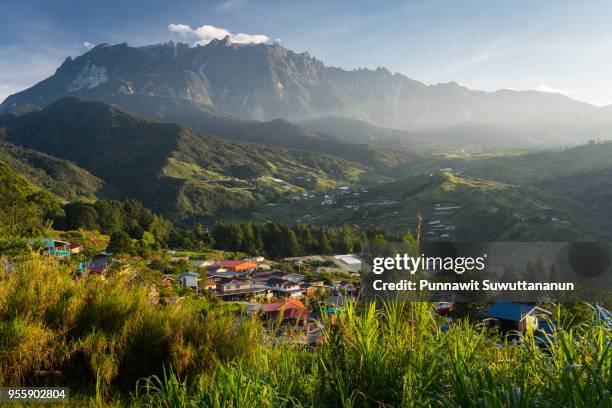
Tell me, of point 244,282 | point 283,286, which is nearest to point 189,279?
point 244,282

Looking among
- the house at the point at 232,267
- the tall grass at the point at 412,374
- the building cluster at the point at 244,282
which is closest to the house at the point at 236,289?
the building cluster at the point at 244,282

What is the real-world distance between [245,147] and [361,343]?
201 metres

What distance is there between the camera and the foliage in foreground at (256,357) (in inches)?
86.9

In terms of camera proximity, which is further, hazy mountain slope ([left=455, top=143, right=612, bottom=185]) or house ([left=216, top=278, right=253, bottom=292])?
hazy mountain slope ([left=455, top=143, right=612, bottom=185])

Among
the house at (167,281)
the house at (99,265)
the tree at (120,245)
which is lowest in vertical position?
the tree at (120,245)

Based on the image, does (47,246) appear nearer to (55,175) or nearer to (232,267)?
(232,267)

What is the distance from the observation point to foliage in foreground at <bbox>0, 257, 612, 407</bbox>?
2207mm

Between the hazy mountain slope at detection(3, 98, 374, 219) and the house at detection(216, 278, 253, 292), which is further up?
the hazy mountain slope at detection(3, 98, 374, 219)

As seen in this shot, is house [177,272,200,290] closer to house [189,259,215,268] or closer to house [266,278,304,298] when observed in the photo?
house [266,278,304,298]

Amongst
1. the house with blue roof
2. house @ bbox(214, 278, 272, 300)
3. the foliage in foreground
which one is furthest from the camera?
house @ bbox(214, 278, 272, 300)

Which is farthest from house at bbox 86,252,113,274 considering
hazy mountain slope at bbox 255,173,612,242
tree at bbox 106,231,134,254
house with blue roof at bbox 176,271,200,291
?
hazy mountain slope at bbox 255,173,612,242

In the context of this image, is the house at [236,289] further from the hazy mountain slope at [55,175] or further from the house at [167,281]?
the hazy mountain slope at [55,175]

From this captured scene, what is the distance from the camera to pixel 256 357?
3.11 m

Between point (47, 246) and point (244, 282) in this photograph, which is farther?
point (244, 282)
